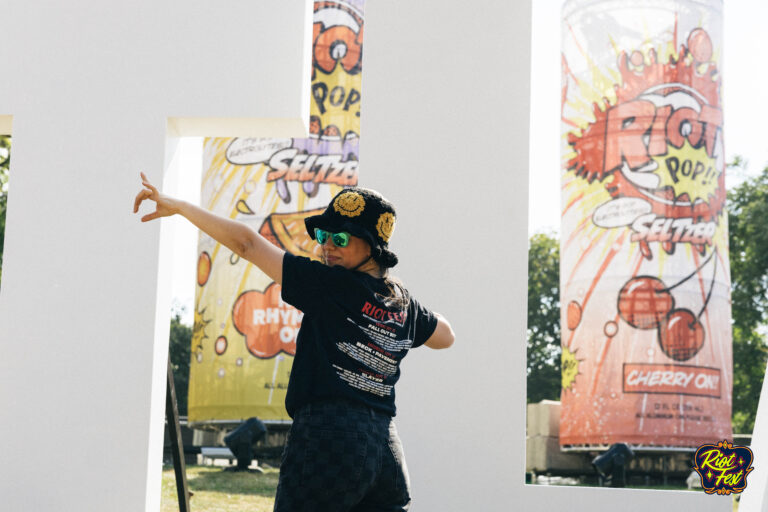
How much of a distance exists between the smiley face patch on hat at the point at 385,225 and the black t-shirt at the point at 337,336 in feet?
→ 0.48

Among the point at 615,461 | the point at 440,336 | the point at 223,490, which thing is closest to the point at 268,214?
the point at 223,490

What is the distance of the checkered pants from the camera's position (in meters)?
2.13

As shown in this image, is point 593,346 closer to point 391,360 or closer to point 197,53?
point 197,53

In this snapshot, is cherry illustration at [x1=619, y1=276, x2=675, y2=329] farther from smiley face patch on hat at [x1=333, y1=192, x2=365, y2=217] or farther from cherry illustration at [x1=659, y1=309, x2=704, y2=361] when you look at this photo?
smiley face patch on hat at [x1=333, y1=192, x2=365, y2=217]

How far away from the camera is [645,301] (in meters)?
11.2

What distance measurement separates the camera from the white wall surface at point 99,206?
398 cm

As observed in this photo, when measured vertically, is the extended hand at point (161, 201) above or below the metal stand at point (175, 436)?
above

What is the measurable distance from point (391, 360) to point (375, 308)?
0.16m

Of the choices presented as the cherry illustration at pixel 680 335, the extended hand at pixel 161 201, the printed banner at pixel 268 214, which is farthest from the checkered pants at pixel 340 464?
the cherry illustration at pixel 680 335

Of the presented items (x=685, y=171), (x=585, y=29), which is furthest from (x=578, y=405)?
(x=585, y=29)

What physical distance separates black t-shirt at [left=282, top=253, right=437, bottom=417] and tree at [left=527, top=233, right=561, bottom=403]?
28.1 meters

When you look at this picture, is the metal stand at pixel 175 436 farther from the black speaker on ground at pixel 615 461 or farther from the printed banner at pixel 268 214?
the printed banner at pixel 268 214

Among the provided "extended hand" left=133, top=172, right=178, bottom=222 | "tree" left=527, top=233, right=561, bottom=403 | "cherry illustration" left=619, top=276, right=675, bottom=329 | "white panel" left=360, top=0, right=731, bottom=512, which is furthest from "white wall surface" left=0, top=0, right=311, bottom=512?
"tree" left=527, top=233, right=561, bottom=403

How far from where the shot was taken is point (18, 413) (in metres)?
4.02
